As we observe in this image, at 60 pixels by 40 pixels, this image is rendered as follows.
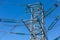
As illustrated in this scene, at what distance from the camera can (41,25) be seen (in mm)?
39750

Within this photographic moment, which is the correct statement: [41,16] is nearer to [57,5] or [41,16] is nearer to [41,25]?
[41,25]

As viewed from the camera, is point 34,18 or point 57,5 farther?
point 34,18

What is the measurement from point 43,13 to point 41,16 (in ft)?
1.82

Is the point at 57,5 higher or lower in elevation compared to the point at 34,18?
higher

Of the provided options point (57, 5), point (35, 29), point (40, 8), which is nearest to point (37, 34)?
point (35, 29)

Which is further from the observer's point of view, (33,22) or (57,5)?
(33,22)

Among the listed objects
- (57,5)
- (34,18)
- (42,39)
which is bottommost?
(42,39)

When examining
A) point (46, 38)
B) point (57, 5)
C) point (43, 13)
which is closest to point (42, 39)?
point (46, 38)

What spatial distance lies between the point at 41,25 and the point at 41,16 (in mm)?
1140

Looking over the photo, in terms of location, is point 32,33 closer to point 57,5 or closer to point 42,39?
point 42,39

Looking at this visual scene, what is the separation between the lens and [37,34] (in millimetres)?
40531

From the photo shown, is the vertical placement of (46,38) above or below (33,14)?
below

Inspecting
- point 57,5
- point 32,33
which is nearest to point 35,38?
point 32,33

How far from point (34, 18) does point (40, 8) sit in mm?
1483
